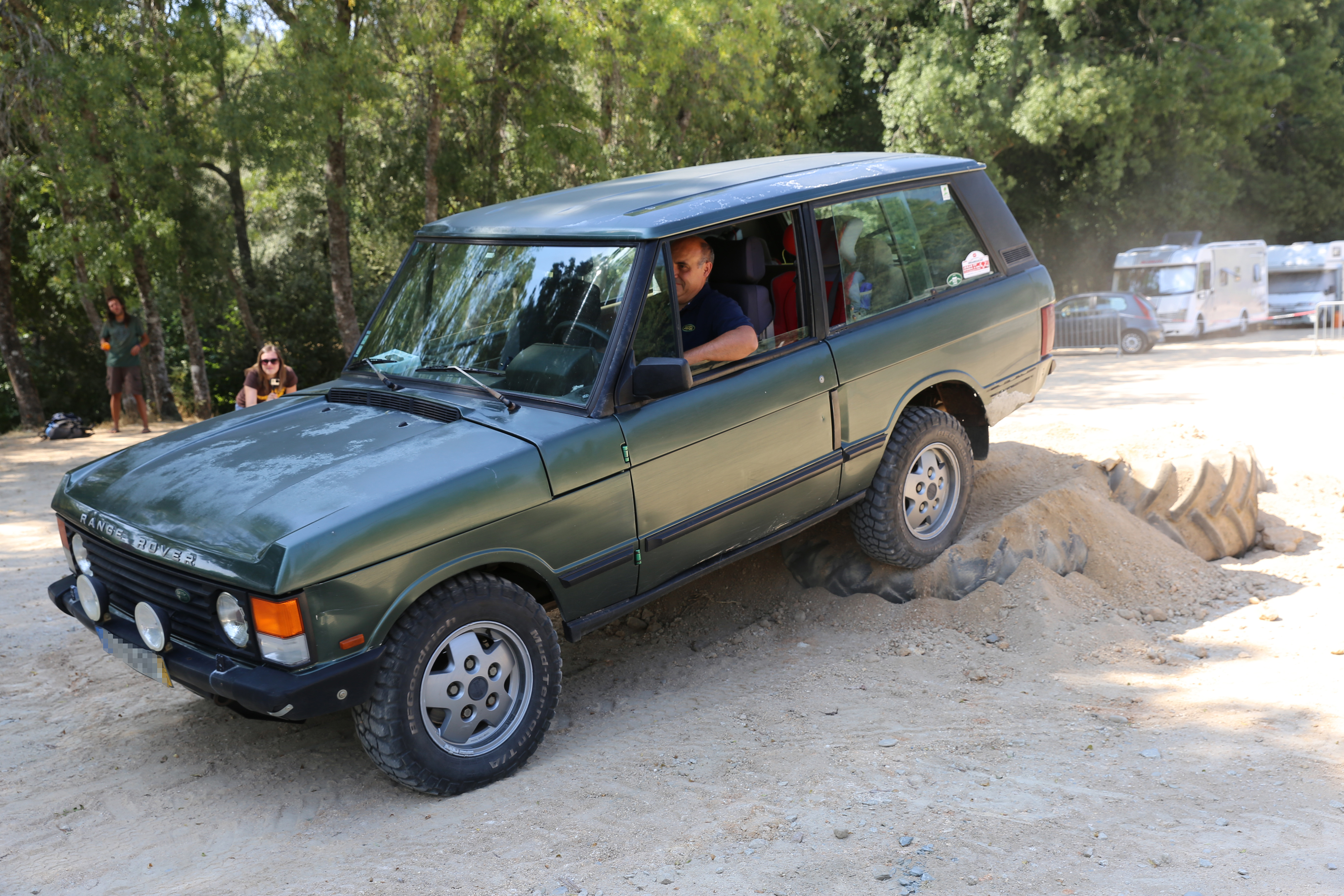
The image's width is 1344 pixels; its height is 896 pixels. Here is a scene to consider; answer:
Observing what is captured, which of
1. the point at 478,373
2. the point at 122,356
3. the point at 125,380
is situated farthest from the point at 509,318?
the point at 125,380

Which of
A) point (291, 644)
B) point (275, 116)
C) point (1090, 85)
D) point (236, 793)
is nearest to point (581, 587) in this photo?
point (291, 644)

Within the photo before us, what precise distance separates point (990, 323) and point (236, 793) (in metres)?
4.60

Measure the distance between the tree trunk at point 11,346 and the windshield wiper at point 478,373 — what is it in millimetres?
14569

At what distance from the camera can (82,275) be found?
17.5m

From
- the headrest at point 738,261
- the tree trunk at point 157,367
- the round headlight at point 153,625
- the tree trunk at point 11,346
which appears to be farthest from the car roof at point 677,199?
the tree trunk at point 11,346

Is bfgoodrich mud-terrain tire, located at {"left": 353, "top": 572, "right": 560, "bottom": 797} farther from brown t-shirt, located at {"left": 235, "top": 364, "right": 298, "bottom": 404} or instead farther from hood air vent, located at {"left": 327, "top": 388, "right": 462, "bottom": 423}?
brown t-shirt, located at {"left": 235, "top": 364, "right": 298, "bottom": 404}

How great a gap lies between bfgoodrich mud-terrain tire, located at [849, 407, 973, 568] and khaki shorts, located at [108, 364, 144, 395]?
12364 millimetres

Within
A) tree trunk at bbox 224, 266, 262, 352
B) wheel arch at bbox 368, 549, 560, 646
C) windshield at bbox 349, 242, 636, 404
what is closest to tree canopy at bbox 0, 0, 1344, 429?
tree trunk at bbox 224, 266, 262, 352

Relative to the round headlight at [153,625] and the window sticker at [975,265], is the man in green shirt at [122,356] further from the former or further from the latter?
the window sticker at [975,265]

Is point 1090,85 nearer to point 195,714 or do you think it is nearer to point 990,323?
point 990,323

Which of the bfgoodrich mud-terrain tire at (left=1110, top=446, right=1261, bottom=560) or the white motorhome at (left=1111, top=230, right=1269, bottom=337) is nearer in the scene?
the bfgoodrich mud-terrain tire at (left=1110, top=446, right=1261, bottom=560)

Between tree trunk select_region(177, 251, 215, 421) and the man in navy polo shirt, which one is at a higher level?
the man in navy polo shirt

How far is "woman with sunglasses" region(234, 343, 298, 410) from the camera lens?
887 cm

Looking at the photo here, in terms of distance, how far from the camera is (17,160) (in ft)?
43.1
